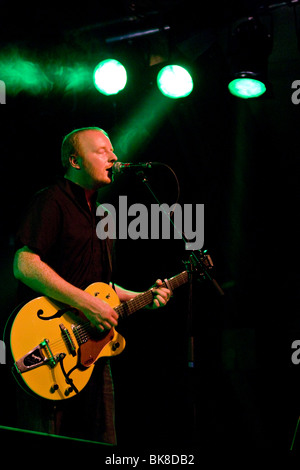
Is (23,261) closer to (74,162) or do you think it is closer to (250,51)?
(74,162)

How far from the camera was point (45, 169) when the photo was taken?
11.4 feet

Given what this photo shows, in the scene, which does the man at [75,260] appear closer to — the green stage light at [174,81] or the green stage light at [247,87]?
the green stage light at [174,81]

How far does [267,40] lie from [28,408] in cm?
315

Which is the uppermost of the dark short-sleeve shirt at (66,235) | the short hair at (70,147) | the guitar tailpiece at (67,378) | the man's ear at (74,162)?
the short hair at (70,147)

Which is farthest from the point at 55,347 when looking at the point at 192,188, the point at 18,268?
the point at 192,188

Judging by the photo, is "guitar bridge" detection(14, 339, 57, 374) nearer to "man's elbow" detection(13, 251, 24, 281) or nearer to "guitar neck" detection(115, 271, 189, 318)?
"man's elbow" detection(13, 251, 24, 281)

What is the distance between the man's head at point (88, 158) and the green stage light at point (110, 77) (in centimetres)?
92

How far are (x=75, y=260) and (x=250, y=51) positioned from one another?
215 cm

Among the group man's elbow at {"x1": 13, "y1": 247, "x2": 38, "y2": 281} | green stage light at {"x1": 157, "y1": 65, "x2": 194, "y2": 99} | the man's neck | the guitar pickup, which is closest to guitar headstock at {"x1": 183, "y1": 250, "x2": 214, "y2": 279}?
the man's neck

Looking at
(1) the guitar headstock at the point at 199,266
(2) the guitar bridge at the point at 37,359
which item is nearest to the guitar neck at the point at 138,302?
(1) the guitar headstock at the point at 199,266

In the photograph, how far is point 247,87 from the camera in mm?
3510

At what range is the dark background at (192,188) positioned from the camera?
11.2 ft
